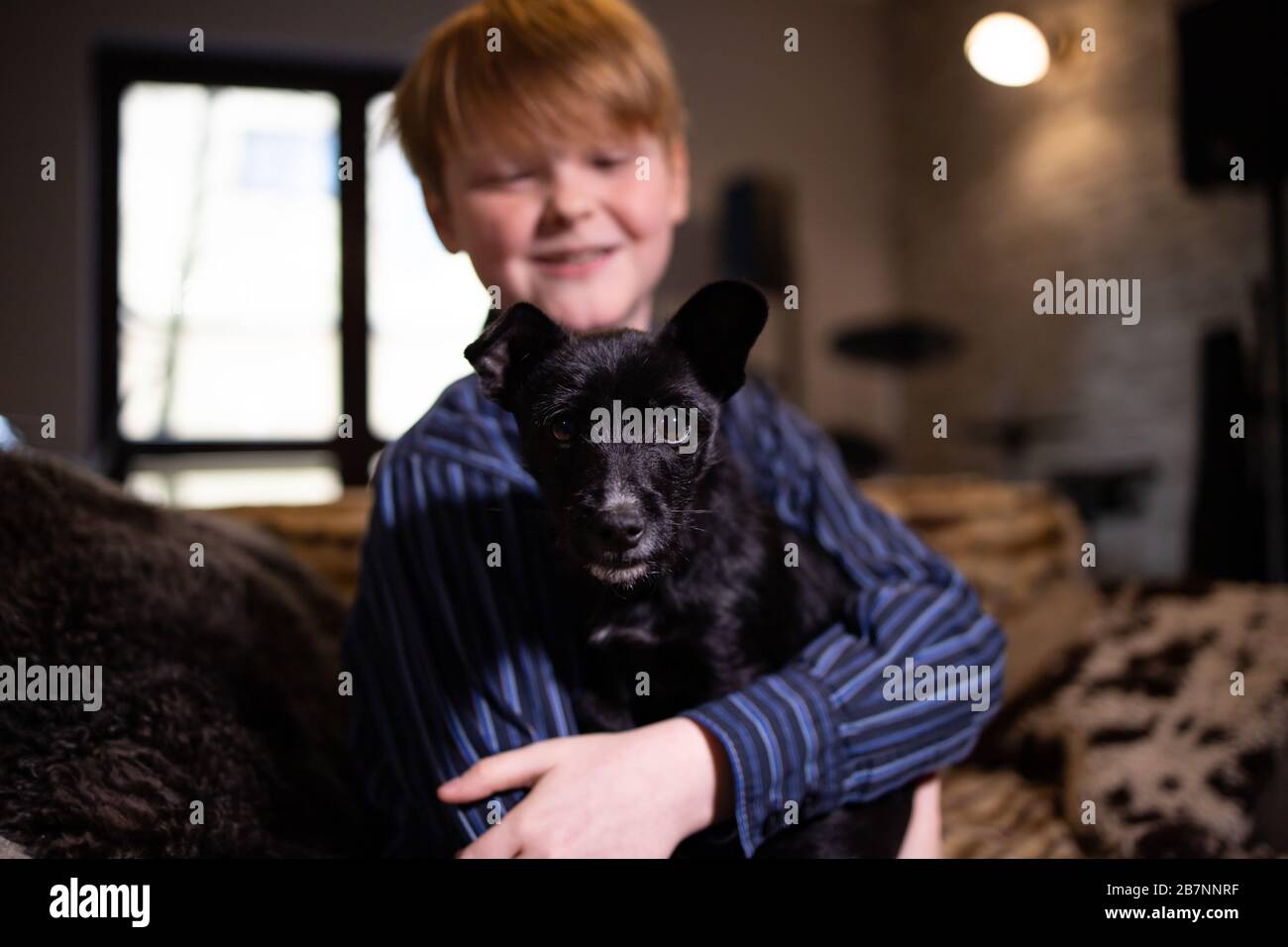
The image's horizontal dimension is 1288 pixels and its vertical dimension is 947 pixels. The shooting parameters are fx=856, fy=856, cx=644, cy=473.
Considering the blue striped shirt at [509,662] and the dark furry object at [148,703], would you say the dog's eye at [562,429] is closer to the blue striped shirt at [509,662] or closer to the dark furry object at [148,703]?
the blue striped shirt at [509,662]

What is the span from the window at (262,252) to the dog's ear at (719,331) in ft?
0.77

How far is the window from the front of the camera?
1.04 m

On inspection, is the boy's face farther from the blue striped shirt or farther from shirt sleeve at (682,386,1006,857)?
shirt sleeve at (682,386,1006,857)

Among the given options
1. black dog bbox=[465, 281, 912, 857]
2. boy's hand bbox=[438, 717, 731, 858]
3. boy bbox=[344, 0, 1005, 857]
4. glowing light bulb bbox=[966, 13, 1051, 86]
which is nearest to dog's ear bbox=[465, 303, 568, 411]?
black dog bbox=[465, 281, 912, 857]

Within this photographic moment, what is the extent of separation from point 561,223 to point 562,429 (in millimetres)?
221

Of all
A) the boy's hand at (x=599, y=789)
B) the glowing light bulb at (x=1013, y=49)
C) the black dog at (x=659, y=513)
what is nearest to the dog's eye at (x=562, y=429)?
the black dog at (x=659, y=513)

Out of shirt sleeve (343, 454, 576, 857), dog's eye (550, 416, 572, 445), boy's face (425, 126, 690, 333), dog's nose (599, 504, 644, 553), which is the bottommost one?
shirt sleeve (343, 454, 576, 857)

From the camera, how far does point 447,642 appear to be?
2.95 feet

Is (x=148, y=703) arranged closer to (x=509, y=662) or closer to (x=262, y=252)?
(x=509, y=662)

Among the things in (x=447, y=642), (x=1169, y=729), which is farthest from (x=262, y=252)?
(x=1169, y=729)

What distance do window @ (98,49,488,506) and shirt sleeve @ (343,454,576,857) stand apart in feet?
0.48

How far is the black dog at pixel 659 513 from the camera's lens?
61 cm

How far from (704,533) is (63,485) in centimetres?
92
